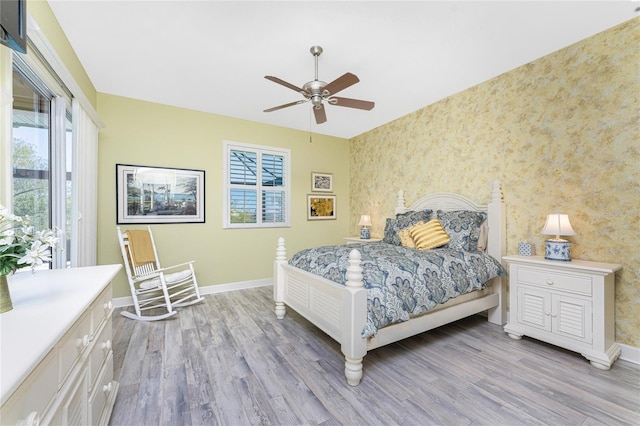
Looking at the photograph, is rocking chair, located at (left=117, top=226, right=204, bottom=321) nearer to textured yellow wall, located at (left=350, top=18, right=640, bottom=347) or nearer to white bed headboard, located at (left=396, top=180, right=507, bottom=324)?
white bed headboard, located at (left=396, top=180, right=507, bottom=324)

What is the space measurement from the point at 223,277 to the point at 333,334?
2416 millimetres

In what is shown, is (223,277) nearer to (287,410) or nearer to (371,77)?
(287,410)

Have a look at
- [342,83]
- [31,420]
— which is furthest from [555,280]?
[31,420]

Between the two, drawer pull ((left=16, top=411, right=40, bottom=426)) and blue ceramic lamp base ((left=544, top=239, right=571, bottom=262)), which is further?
blue ceramic lamp base ((left=544, top=239, right=571, bottom=262))

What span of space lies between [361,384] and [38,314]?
5.63ft

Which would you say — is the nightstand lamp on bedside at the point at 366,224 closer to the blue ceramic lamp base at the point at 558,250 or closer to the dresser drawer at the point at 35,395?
the blue ceramic lamp base at the point at 558,250

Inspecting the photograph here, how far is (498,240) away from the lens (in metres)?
2.85

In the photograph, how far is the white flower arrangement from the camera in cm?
94

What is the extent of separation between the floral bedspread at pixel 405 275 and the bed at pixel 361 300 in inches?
2.9

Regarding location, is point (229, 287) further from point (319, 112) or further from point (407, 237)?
point (319, 112)

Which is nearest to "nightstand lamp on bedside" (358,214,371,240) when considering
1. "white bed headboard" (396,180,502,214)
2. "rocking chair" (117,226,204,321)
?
"white bed headboard" (396,180,502,214)

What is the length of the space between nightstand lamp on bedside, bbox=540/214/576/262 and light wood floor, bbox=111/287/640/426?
30.9 inches

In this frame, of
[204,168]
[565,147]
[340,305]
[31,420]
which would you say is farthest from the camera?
[204,168]

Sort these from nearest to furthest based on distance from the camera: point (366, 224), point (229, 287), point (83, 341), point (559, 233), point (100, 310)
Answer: point (83, 341)
point (100, 310)
point (559, 233)
point (229, 287)
point (366, 224)
